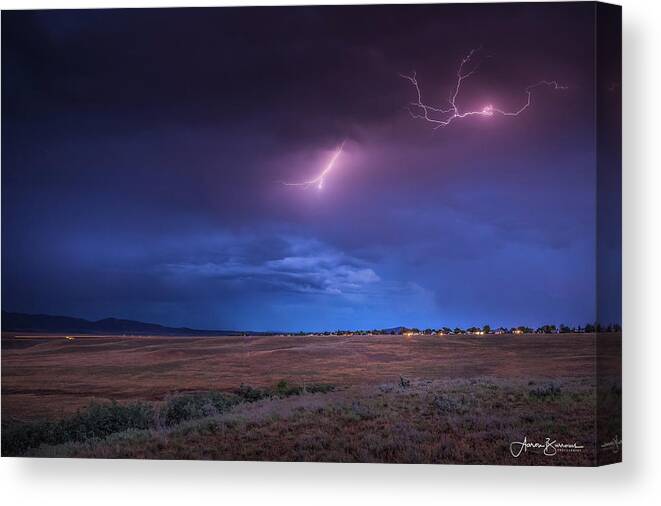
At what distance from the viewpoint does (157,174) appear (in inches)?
299

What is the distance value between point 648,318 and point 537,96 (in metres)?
2.24

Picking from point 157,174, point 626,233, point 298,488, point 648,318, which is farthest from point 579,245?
point 157,174

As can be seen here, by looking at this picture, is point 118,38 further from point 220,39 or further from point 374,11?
point 374,11

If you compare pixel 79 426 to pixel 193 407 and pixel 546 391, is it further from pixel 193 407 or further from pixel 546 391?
pixel 546 391

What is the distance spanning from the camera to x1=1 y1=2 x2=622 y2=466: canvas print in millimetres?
7059

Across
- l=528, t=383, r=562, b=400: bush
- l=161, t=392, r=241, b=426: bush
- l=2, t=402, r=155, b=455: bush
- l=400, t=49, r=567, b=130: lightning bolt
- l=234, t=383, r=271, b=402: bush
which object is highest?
l=400, t=49, r=567, b=130: lightning bolt

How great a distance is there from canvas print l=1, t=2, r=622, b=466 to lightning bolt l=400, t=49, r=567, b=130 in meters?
0.03

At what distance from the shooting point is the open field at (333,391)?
278 inches
